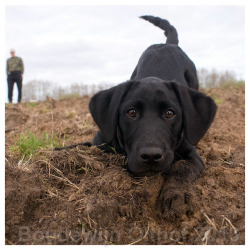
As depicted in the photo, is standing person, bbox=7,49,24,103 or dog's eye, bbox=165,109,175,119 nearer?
dog's eye, bbox=165,109,175,119

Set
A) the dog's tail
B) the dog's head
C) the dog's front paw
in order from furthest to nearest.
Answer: the dog's tail → the dog's head → the dog's front paw

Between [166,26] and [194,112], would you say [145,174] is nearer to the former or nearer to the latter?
[194,112]

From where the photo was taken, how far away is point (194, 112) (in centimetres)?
331

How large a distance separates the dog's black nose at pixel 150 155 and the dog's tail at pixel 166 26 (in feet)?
12.8

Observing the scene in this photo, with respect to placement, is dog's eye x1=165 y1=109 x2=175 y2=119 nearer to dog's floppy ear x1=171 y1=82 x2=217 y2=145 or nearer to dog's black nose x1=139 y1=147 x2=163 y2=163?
dog's floppy ear x1=171 y1=82 x2=217 y2=145

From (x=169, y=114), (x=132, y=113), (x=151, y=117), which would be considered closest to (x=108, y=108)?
→ (x=132, y=113)

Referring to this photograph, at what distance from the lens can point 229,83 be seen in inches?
592

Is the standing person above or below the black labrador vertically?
above

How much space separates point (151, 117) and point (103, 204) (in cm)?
100

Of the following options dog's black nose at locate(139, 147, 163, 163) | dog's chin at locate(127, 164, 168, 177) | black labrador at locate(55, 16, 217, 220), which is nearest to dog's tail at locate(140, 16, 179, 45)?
black labrador at locate(55, 16, 217, 220)

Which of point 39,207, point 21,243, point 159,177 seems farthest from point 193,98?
point 21,243

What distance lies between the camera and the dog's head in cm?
288

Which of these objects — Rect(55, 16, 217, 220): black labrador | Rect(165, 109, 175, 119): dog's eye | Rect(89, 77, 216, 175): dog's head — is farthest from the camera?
Rect(165, 109, 175, 119): dog's eye

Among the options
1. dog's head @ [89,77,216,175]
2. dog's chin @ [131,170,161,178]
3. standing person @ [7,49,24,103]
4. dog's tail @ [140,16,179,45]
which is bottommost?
dog's chin @ [131,170,161,178]
